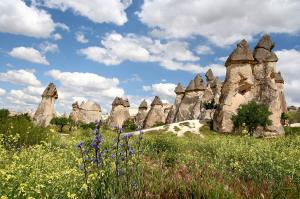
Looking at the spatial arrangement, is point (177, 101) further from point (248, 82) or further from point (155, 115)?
point (248, 82)

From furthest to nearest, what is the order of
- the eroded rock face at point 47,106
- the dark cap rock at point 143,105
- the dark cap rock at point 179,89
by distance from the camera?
the dark cap rock at point 143,105, the dark cap rock at point 179,89, the eroded rock face at point 47,106

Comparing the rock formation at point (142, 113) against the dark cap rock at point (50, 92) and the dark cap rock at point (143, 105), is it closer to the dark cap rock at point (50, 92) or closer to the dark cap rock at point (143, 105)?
the dark cap rock at point (143, 105)

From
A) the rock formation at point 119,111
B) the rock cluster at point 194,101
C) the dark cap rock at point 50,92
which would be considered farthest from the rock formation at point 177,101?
the dark cap rock at point 50,92

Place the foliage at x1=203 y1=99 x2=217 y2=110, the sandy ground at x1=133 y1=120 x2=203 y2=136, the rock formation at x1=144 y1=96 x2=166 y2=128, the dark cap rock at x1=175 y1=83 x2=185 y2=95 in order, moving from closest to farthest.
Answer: the sandy ground at x1=133 y1=120 x2=203 y2=136 < the foliage at x1=203 y1=99 x2=217 y2=110 < the rock formation at x1=144 y1=96 x2=166 y2=128 < the dark cap rock at x1=175 y1=83 x2=185 y2=95

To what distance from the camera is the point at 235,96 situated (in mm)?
48531

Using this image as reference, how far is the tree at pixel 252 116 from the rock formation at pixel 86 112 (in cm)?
4291

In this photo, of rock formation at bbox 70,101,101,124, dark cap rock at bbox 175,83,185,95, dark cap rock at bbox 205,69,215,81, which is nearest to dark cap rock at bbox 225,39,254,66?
dark cap rock at bbox 175,83,185,95

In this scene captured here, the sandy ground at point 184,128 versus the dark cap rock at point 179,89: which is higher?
the dark cap rock at point 179,89

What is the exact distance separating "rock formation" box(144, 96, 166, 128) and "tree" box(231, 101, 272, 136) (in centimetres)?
2490

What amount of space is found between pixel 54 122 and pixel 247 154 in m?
54.7

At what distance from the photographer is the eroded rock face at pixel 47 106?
62.3 meters

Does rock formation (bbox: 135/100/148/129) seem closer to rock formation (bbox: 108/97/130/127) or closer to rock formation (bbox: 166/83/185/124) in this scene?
rock formation (bbox: 108/97/130/127)

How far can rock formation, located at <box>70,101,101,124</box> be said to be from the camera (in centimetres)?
8159

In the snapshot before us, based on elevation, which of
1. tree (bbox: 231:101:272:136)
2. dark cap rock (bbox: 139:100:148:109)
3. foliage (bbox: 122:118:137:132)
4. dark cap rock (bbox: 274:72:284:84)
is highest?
dark cap rock (bbox: 274:72:284:84)
